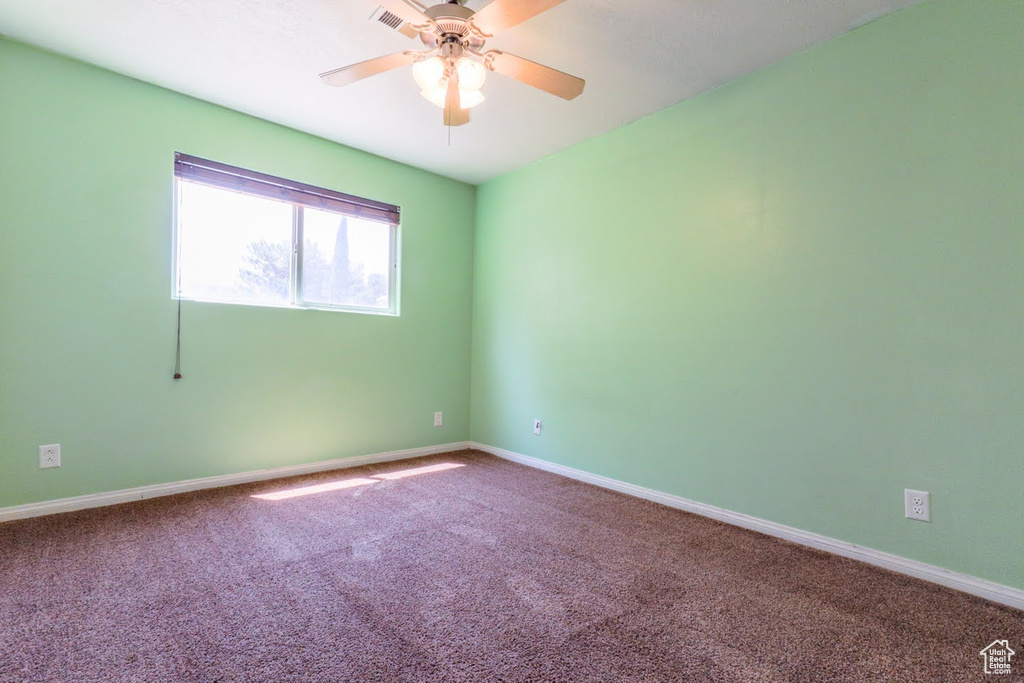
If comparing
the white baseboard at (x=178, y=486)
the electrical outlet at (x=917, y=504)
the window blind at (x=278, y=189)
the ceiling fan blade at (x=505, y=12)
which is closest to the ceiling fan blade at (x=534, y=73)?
the ceiling fan blade at (x=505, y=12)

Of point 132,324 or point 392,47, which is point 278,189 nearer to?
point 132,324

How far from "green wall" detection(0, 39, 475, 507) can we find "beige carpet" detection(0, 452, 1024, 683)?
430 millimetres

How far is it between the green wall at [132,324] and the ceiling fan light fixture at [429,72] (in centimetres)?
182

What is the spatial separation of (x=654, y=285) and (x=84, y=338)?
10.9ft

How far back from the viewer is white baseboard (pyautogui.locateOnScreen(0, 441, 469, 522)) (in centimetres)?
238

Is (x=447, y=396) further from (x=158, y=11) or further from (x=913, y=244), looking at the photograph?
(x=913, y=244)

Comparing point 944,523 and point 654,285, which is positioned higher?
point 654,285

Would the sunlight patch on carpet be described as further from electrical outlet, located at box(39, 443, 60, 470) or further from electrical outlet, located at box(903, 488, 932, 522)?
electrical outlet, located at box(903, 488, 932, 522)

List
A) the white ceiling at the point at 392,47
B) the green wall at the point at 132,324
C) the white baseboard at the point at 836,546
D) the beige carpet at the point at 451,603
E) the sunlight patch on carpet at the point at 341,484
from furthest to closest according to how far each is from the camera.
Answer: the sunlight patch on carpet at the point at 341,484 < the green wall at the point at 132,324 < the white ceiling at the point at 392,47 < the white baseboard at the point at 836,546 < the beige carpet at the point at 451,603

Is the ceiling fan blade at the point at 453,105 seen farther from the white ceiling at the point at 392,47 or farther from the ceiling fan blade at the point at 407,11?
the white ceiling at the point at 392,47

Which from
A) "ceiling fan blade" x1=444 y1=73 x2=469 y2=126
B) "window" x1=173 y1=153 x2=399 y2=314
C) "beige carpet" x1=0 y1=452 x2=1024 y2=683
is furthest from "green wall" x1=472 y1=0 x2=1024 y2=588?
"window" x1=173 y1=153 x2=399 y2=314

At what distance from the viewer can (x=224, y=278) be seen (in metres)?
2.99

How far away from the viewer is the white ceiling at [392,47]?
2.01 meters

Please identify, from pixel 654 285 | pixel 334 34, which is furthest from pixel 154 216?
pixel 654 285
